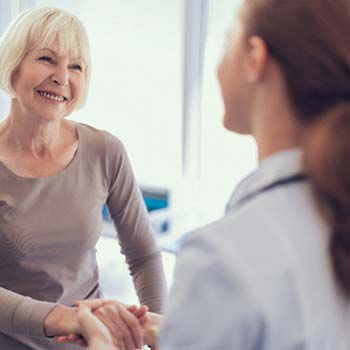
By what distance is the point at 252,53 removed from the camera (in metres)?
0.74

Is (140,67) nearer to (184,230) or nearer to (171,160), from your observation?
(171,160)

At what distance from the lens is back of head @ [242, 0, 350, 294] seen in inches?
26.9

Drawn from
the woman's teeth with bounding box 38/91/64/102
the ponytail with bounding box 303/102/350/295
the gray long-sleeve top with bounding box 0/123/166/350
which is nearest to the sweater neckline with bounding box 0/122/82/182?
the gray long-sleeve top with bounding box 0/123/166/350

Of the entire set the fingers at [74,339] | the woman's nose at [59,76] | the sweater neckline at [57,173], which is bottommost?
the fingers at [74,339]

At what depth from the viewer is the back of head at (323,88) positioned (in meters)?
0.68

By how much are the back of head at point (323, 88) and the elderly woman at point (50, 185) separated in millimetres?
827

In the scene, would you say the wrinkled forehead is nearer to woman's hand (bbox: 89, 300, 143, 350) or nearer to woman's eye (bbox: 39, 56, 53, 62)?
woman's eye (bbox: 39, 56, 53, 62)

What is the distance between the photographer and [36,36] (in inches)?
57.9

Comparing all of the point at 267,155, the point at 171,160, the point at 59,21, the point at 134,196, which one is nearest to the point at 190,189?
the point at 171,160

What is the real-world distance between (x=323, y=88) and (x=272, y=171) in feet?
0.36

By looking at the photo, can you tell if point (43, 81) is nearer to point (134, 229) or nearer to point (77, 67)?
point (77, 67)

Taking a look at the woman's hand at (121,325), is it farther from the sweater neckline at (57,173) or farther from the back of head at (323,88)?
the back of head at (323,88)

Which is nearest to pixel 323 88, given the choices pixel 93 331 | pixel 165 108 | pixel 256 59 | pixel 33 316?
pixel 256 59

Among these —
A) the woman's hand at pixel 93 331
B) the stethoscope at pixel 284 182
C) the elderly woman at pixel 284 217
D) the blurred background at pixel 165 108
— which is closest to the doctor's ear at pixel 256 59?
the elderly woman at pixel 284 217
